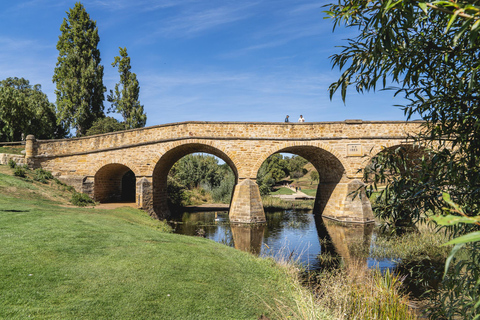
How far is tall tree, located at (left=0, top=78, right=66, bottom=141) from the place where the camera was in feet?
79.7

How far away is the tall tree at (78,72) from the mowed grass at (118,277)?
2182cm

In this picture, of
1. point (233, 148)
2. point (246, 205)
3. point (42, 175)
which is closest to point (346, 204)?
point (246, 205)

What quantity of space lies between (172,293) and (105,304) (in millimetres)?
1079

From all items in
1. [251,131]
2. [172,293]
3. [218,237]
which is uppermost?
[251,131]

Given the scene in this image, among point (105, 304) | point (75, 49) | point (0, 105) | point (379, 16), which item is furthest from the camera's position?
point (75, 49)

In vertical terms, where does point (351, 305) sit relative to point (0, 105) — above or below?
below

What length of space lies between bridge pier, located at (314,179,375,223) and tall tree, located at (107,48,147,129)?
2028 cm

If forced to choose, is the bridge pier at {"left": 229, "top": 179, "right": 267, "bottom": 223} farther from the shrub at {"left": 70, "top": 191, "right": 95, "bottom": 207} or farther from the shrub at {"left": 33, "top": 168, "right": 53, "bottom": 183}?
the shrub at {"left": 33, "top": 168, "right": 53, "bottom": 183}

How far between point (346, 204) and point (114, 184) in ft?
52.1

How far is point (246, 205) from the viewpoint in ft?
59.0

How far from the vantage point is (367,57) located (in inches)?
154

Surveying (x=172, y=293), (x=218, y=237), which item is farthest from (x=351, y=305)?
(x=218, y=237)

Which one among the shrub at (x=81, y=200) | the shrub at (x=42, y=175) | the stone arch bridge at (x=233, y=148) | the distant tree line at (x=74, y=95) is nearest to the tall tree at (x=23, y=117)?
the distant tree line at (x=74, y=95)

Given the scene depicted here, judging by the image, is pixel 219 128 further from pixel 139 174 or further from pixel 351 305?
pixel 351 305
